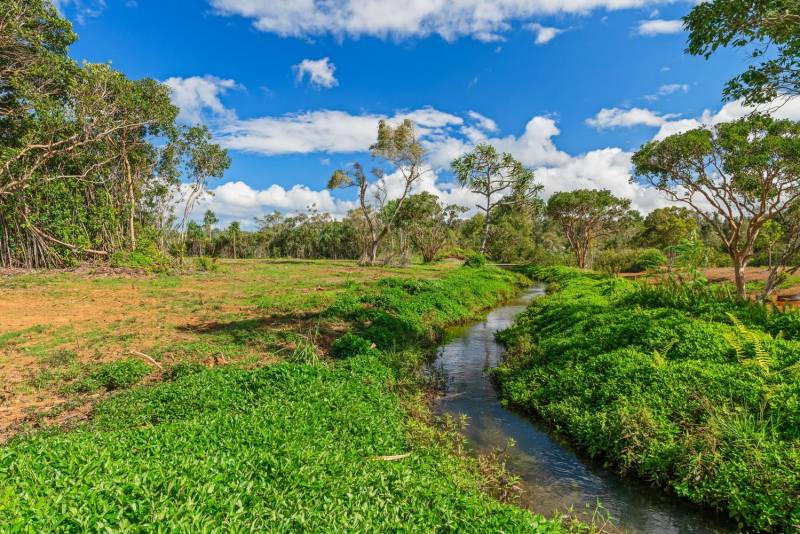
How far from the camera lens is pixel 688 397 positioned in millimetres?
6285

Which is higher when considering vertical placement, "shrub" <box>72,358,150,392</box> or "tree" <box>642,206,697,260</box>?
"tree" <box>642,206,697,260</box>

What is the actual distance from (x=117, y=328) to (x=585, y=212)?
1532 inches

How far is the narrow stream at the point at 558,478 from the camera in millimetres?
4945

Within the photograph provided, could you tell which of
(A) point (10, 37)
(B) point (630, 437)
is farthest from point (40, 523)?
(A) point (10, 37)

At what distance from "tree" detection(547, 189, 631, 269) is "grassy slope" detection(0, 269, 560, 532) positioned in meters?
36.2

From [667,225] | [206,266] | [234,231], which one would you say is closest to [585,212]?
[667,225]

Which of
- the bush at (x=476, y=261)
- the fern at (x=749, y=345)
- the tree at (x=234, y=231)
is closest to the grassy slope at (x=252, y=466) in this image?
the fern at (x=749, y=345)

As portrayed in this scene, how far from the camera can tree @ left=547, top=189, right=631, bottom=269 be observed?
37594 millimetres

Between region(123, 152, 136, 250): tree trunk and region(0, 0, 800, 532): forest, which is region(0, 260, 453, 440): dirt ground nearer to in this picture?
region(0, 0, 800, 532): forest

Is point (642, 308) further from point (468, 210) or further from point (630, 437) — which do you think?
point (468, 210)

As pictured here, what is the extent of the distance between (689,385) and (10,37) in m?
27.4

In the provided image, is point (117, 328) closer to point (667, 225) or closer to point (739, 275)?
point (739, 275)

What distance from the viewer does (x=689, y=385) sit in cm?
647

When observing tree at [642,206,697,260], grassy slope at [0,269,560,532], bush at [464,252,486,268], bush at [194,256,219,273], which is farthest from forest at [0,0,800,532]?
tree at [642,206,697,260]
